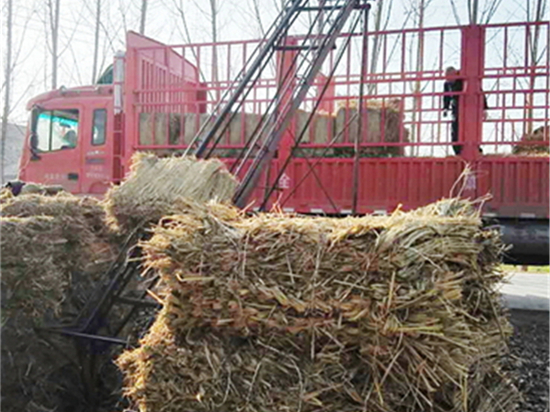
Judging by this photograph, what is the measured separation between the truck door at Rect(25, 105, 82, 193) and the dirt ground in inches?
236

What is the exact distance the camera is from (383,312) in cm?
181

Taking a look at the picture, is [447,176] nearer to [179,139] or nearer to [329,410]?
[179,139]

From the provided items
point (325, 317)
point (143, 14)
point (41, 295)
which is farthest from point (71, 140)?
point (143, 14)

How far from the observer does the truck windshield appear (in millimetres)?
7117

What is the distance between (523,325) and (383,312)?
464cm

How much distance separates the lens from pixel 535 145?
5266mm

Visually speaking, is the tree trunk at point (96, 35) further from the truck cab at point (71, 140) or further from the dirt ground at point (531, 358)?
the dirt ground at point (531, 358)

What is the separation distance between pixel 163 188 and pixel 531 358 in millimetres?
3659

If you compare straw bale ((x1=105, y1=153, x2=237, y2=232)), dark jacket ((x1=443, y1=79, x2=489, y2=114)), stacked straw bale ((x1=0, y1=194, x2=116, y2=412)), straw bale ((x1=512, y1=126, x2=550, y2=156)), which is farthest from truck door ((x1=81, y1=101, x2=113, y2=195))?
straw bale ((x1=512, y1=126, x2=550, y2=156))

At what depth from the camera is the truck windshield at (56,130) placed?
7117 mm

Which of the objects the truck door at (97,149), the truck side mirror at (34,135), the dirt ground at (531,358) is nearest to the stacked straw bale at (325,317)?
the dirt ground at (531,358)

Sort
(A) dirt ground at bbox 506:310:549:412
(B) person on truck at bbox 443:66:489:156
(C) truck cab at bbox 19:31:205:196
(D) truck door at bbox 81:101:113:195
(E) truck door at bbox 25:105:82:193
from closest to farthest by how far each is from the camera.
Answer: (A) dirt ground at bbox 506:310:549:412, (B) person on truck at bbox 443:66:489:156, (C) truck cab at bbox 19:31:205:196, (D) truck door at bbox 81:101:113:195, (E) truck door at bbox 25:105:82:193

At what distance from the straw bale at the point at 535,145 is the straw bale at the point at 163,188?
3609 millimetres

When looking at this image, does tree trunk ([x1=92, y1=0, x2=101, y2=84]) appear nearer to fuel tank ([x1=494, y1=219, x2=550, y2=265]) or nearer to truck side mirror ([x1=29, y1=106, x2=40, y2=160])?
truck side mirror ([x1=29, y1=106, x2=40, y2=160])
